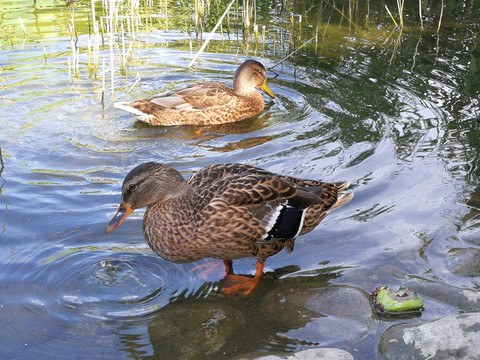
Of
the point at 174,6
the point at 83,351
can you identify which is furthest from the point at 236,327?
the point at 174,6

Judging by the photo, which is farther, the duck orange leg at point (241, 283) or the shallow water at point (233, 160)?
the duck orange leg at point (241, 283)

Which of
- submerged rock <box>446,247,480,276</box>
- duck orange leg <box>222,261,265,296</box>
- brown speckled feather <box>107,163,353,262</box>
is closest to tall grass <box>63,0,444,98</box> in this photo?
brown speckled feather <box>107,163,353,262</box>

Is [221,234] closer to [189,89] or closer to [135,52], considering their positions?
[189,89]

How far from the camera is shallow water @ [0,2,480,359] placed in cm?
382

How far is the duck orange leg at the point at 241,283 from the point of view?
4184 millimetres

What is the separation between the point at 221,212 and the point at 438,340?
5.06 ft

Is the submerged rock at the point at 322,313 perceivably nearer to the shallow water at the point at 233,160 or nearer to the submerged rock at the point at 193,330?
the shallow water at the point at 233,160

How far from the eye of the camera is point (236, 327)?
3.80m

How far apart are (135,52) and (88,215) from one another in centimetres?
453

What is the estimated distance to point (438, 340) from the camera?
335cm

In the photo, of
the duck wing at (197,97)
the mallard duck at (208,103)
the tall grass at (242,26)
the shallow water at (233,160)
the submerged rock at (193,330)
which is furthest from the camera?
the tall grass at (242,26)

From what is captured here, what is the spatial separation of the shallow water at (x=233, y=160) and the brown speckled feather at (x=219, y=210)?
27 centimetres

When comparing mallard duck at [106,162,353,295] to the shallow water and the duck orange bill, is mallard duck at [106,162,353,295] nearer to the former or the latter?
the duck orange bill

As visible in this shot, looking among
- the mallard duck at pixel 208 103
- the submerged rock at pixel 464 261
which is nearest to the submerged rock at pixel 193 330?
the submerged rock at pixel 464 261
